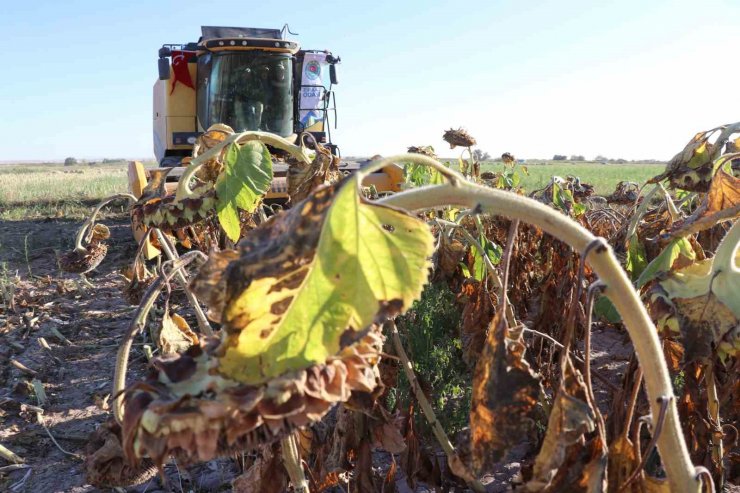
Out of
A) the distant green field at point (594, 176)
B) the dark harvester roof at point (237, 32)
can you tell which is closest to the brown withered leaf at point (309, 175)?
the dark harvester roof at point (237, 32)

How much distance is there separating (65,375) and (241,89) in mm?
7117

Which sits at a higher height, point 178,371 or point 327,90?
point 327,90

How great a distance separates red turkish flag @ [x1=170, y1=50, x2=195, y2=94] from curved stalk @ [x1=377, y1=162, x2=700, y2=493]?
11.1m

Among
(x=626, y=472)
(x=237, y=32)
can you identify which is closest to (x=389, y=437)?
(x=626, y=472)

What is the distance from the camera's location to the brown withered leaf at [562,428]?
0.81m

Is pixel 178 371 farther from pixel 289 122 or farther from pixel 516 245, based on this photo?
pixel 289 122

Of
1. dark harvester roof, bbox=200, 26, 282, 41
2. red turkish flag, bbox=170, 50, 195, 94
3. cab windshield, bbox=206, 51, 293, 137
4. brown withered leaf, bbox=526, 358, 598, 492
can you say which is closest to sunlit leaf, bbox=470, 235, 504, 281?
brown withered leaf, bbox=526, 358, 598, 492

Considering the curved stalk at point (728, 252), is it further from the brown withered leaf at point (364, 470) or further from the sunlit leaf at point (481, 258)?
the sunlit leaf at point (481, 258)

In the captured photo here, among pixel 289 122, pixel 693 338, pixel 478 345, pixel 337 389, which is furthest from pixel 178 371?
pixel 289 122

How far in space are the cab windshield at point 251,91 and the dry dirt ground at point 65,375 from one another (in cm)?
397

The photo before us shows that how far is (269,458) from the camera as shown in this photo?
143cm

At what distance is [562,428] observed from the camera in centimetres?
82

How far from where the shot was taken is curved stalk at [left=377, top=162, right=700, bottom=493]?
677 mm

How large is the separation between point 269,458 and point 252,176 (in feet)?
1.99
